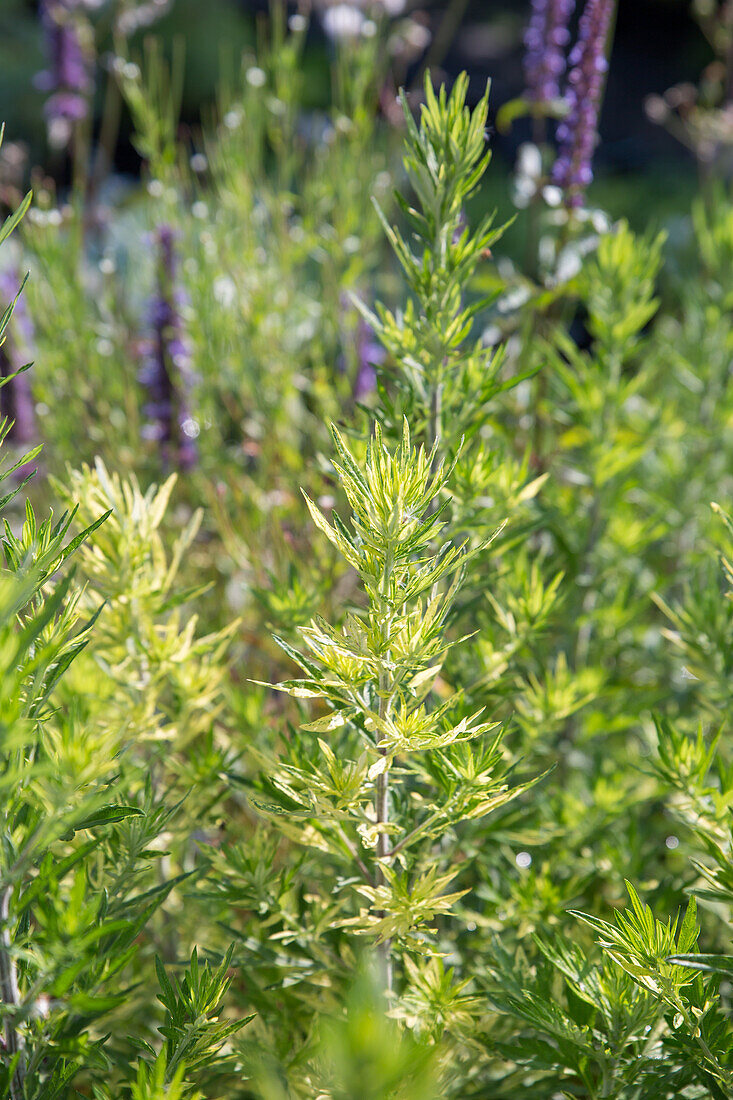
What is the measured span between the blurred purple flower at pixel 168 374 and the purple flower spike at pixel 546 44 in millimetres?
447

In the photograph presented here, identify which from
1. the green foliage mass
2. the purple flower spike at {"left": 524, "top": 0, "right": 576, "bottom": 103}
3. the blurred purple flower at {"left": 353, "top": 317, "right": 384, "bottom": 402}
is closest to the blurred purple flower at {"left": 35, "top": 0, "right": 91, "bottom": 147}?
the green foliage mass

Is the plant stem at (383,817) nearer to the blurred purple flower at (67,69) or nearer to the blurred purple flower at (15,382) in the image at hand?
the blurred purple flower at (15,382)

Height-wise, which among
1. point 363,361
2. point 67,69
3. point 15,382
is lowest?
point 363,361

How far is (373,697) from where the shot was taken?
19.0 inches

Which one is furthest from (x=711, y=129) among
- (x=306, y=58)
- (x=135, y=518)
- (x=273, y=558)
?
(x=306, y=58)

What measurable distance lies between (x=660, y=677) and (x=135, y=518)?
65 cm

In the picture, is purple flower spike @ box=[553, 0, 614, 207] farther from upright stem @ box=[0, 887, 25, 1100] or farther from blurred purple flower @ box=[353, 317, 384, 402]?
upright stem @ box=[0, 887, 25, 1100]

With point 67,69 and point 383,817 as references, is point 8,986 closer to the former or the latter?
point 383,817

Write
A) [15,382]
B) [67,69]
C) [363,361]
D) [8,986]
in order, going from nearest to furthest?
[8,986] → [15,382] → [363,361] → [67,69]

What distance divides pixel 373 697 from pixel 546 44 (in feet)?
2.66

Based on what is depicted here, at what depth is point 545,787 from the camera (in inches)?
32.0

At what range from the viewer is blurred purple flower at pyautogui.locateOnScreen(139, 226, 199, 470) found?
3.28ft

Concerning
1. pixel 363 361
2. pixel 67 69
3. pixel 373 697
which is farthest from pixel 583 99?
pixel 67 69

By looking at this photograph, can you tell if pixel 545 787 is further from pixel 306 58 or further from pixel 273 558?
pixel 306 58
